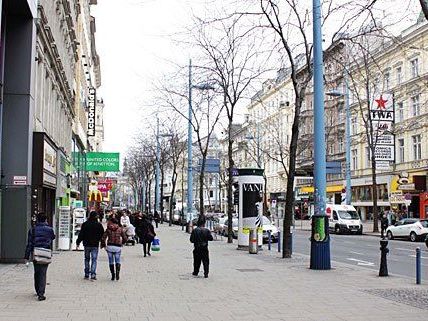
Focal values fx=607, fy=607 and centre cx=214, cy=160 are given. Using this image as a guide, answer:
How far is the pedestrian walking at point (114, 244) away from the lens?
1479cm

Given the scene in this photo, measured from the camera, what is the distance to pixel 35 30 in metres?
19.3

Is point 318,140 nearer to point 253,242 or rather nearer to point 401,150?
point 253,242

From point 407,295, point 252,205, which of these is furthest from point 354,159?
point 407,295

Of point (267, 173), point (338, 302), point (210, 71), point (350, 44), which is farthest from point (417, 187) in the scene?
point (267, 173)

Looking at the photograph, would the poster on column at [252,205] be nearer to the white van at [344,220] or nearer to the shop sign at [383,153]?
the shop sign at [383,153]

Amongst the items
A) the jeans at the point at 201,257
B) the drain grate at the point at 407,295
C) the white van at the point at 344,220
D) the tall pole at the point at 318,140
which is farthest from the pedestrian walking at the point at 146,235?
the white van at the point at 344,220

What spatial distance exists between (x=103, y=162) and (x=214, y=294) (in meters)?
33.3

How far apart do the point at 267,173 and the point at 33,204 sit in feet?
274

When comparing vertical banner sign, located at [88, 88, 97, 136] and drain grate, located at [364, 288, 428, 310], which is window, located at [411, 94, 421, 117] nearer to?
vertical banner sign, located at [88, 88, 97, 136]

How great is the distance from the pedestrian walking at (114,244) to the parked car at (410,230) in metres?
24.5

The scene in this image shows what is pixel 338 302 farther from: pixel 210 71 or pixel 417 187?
pixel 417 187

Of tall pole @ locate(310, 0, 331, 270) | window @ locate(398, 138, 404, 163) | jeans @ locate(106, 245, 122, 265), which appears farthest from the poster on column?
window @ locate(398, 138, 404, 163)

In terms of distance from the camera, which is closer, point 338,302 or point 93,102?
point 338,302

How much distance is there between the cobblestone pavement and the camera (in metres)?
9.84
